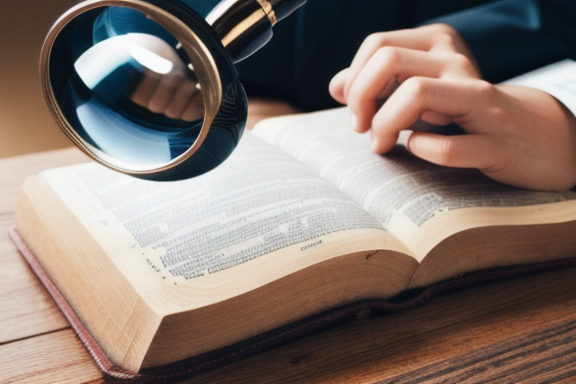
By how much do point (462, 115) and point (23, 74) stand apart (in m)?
1.56

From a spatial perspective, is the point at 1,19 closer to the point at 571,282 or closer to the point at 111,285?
the point at 111,285

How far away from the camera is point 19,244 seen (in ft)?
2.24

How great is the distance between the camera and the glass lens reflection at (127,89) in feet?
1.61

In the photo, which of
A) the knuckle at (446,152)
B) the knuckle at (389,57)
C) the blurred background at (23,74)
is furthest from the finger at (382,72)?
the blurred background at (23,74)

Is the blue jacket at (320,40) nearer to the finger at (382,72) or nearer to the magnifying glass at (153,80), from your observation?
the finger at (382,72)

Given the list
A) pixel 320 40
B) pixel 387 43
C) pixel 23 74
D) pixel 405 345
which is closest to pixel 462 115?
pixel 387 43

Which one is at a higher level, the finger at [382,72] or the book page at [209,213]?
the finger at [382,72]

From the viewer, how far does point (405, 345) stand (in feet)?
1.80

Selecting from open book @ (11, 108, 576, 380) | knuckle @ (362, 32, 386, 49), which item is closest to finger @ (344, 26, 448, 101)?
knuckle @ (362, 32, 386, 49)

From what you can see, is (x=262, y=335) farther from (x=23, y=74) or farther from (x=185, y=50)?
(x=23, y=74)

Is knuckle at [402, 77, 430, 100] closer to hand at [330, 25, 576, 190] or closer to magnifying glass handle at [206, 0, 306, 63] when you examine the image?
hand at [330, 25, 576, 190]

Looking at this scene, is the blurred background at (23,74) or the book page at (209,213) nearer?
the book page at (209,213)

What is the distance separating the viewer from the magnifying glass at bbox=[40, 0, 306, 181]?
461 millimetres

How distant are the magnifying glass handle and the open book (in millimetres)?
176
